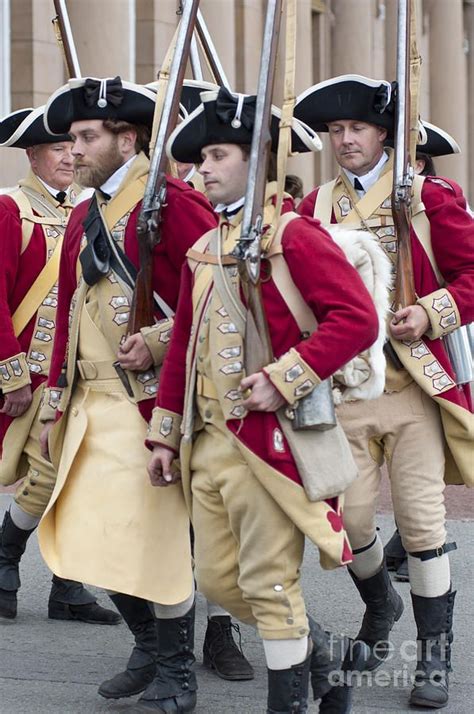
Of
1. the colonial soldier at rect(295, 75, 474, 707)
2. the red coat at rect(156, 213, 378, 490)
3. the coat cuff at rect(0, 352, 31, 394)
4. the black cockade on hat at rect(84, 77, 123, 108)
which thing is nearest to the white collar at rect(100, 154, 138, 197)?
the black cockade on hat at rect(84, 77, 123, 108)

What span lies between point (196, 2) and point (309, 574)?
3.18 m

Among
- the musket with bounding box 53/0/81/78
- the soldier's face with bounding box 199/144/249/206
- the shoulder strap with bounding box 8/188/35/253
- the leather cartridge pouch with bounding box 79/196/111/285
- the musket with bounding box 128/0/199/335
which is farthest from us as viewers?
Answer: the shoulder strap with bounding box 8/188/35/253

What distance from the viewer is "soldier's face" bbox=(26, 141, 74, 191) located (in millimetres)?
6227

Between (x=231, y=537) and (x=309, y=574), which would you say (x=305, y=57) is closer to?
(x=309, y=574)

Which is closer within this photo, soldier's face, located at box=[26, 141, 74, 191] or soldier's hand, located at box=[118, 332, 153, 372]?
soldier's hand, located at box=[118, 332, 153, 372]

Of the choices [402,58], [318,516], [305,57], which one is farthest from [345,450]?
[305,57]

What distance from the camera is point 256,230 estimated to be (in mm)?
4285

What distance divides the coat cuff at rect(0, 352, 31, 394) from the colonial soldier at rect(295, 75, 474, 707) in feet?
4.42

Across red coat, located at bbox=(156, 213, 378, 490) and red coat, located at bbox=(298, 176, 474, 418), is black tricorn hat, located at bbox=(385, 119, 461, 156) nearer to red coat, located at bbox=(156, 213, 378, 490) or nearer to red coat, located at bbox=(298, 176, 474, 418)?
red coat, located at bbox=(298, 176, 474, 418)

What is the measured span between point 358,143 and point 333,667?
71.7 inches

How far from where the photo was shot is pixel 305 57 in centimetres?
2002

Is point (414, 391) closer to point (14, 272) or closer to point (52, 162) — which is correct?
point (14, 272)

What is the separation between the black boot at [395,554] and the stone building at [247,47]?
22.2 feet

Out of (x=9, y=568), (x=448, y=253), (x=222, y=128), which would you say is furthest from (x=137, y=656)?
(x=222, y=128)
